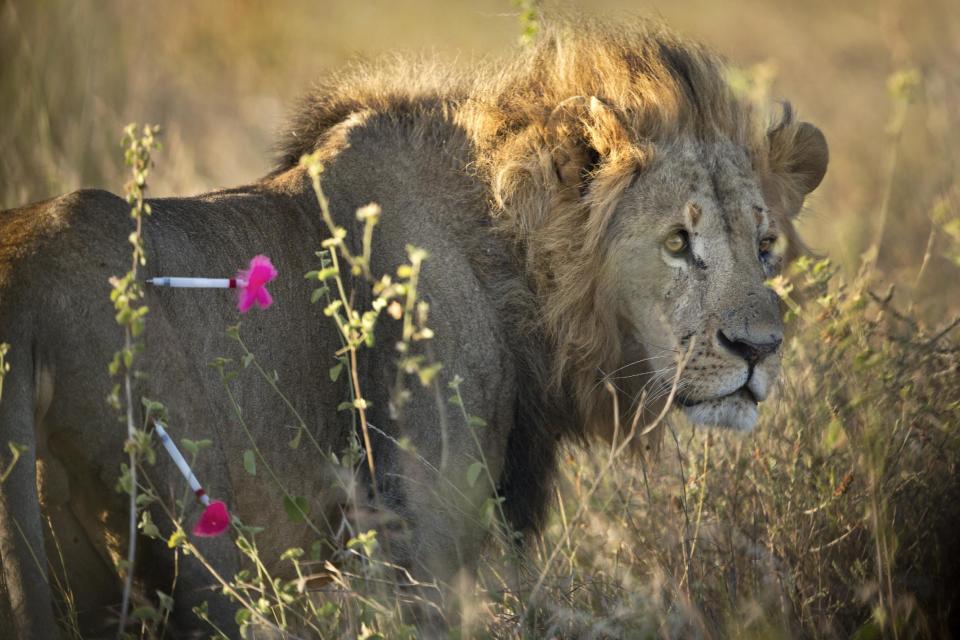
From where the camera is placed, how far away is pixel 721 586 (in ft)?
13.9

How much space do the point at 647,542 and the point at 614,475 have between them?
0.87m

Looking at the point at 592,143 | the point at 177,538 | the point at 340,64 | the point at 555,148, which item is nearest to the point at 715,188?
the point at 592,143

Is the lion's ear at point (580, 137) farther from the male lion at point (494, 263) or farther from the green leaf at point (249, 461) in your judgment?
the green leaf at point (249, 461)

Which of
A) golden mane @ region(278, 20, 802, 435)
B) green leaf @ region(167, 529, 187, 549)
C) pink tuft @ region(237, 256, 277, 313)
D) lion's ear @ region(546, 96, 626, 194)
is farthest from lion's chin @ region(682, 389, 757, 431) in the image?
green leaf @ region(167, 529, 187, 549)

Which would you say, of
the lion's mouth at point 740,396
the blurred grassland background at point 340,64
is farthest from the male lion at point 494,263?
the blurred grassland background at point 340,64

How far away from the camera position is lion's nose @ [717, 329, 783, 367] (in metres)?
4.20

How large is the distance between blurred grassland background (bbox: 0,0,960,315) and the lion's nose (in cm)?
85

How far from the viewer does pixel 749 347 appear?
4.21m

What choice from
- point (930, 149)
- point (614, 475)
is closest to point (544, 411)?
point (614, 475)

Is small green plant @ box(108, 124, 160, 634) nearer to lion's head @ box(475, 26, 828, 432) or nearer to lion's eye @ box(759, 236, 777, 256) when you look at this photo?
lion's head @ box(475, 26, 828, 432)

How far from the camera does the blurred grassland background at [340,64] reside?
8672 millimetres

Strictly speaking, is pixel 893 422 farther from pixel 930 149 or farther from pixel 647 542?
pixel 930 149

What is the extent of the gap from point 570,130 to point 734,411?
Result: 1208 millimetres

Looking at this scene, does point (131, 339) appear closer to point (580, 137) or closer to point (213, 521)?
point (213, 521)
